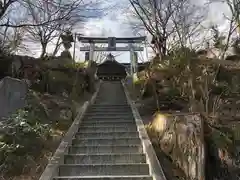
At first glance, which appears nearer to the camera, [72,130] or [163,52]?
[72,130]

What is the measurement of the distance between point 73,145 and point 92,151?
58 cm

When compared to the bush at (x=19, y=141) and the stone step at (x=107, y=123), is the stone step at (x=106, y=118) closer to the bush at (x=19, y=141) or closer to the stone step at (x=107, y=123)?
the stone step at (x=107, y=123)

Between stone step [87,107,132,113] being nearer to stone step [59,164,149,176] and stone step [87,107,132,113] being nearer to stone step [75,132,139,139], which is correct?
stone step [75,132,139,139]

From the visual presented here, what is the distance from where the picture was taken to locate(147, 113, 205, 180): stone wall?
6.52 meters

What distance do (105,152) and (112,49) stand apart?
2321 cm

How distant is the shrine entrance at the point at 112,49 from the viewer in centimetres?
2850

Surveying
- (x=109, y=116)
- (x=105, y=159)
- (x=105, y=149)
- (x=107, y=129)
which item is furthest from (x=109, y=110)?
(x=105, y=159)

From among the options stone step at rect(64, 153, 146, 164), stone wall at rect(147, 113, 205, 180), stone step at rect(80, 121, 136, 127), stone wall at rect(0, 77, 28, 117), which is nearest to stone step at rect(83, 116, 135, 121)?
stone step at rect(80, 121, 136, 127)

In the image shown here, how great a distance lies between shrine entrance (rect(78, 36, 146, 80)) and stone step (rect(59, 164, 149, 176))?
21.0 metres

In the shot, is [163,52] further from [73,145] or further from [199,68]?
[73,145]

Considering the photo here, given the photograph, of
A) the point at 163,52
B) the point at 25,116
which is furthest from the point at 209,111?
the point at 163,52

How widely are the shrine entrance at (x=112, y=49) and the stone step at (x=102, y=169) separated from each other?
828 inches

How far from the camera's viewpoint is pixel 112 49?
30469 mm

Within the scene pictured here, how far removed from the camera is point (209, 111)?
30.2 feet
